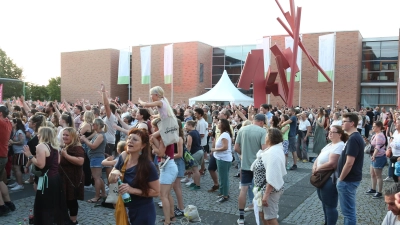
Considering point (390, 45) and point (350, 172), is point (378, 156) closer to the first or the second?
point (350, 172)

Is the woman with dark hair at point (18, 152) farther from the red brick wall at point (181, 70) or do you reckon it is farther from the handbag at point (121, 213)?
the red brick wall at point (181, 70)

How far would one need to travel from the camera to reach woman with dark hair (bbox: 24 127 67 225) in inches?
170

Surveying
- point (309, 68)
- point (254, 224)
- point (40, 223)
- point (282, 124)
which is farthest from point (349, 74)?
point (40, 223)

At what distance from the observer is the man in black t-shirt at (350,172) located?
4.28 metres

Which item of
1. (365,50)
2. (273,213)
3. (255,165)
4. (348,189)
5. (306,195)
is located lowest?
(306,195)

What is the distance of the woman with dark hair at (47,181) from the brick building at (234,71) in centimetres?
2583

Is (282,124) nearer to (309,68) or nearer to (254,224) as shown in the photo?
(254,224)

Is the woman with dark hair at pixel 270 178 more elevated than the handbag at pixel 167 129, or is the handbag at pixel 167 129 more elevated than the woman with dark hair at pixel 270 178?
the handbag at pixel 167 129

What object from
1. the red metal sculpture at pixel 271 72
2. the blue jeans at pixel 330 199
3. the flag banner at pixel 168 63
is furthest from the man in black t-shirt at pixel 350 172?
the flag banner at pixel 168 63

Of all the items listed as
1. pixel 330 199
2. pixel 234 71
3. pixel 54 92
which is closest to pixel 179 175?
pixel 330 199

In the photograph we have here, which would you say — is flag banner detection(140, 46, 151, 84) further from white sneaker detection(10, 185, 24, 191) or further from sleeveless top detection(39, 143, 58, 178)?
sleeveless top detection(39, 143, 58, 178)

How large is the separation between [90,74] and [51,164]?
1482 inches

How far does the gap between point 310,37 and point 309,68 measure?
2850 mm

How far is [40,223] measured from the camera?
14.3 feet
